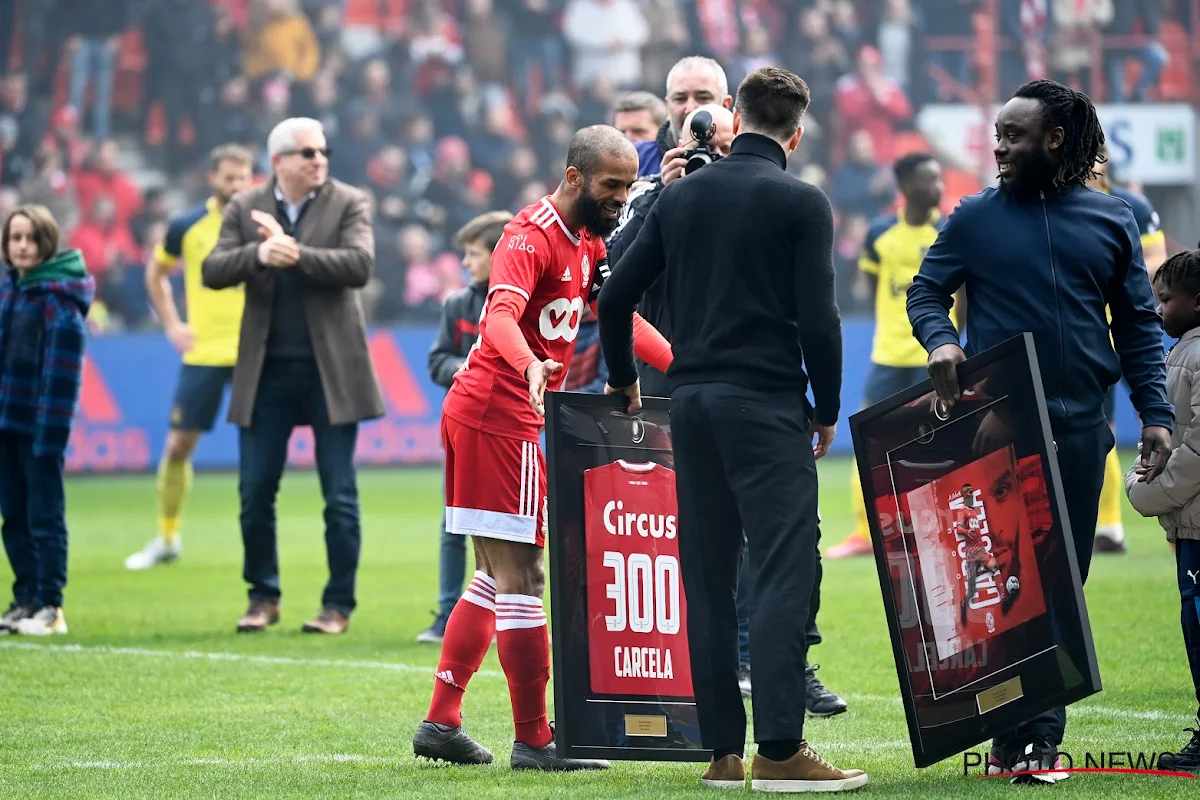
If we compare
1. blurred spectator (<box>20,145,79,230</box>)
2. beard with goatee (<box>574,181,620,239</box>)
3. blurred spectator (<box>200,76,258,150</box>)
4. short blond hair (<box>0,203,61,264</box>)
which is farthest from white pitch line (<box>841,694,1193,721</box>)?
blurred spectator (<box>200,76,258,150</box>)

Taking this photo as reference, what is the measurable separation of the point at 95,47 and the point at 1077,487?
21.1 meters

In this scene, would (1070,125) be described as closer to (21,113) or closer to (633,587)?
(633,587)

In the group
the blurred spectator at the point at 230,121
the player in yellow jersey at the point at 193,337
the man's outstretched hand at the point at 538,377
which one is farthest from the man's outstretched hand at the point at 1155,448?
the blurred spectator at the point at 230,121

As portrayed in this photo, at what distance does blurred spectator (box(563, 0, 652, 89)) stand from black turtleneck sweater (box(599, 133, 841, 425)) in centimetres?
2003

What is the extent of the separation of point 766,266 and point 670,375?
442mm

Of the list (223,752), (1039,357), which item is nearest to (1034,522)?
(1039,357)

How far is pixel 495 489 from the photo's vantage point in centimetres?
527

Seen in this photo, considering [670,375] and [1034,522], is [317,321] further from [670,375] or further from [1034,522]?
[1034,522]

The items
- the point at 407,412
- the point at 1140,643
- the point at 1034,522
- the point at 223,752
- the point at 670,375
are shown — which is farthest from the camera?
the point at 407,412

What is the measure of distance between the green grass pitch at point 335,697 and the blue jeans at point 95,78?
12.8m

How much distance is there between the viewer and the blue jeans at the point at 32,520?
8500 mm

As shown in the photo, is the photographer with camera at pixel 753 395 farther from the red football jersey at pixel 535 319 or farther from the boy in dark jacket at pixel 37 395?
the boy in dark jacket at pixel 37 395

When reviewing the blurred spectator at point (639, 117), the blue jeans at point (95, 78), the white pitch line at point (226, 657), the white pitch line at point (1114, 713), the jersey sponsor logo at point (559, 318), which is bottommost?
the white pitch line at point (226, 657)

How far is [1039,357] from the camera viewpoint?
4.77 meters
